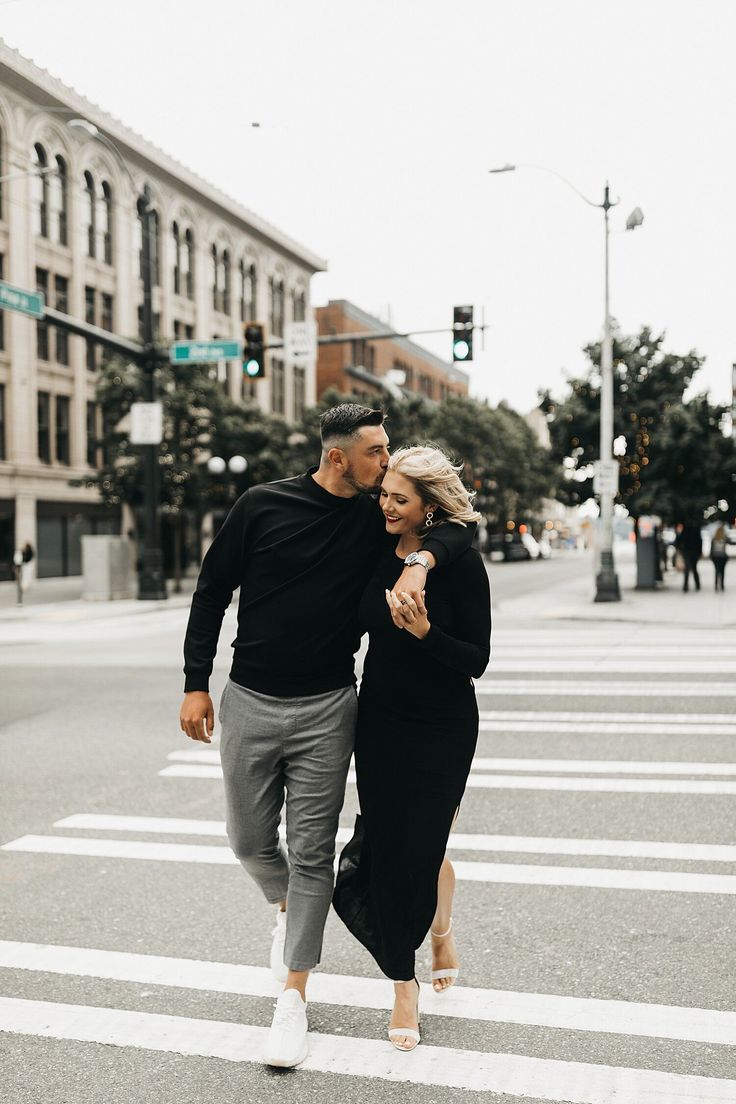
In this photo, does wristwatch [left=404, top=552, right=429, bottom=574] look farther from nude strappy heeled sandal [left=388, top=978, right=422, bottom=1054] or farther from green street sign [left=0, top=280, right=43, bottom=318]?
green street sign [left=0, top=280, right=43, bottom=318]

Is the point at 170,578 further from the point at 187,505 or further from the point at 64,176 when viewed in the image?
the point at 64,176

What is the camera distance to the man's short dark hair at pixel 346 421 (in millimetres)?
3504

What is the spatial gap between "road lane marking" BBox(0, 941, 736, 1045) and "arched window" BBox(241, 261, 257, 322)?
5067 cm

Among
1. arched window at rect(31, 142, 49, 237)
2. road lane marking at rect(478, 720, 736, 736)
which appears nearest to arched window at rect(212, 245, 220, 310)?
arched window at rect(31, 142, 49, 237)

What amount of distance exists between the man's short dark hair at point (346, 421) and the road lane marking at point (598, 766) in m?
4.44

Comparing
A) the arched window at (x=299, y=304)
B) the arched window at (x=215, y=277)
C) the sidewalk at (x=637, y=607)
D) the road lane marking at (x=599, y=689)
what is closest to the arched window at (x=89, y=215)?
the arched window at (x=215, y=277)

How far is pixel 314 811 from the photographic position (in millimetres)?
3535

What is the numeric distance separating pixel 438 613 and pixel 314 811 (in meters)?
0.80

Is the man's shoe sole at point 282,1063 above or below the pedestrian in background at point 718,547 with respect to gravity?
below

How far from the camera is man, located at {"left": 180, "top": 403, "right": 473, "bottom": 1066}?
3.51 metres

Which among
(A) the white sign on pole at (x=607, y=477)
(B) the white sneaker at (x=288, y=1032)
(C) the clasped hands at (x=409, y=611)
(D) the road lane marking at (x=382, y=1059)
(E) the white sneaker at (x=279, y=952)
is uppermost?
(A) the white sign on pole at (x=607, y=477)

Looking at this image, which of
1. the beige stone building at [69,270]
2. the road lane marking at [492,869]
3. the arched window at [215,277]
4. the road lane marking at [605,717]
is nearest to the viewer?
the road lane marking at [492,869]

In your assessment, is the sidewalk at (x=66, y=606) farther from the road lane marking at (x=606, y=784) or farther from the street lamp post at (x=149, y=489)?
the road lane marking at (x=606, y=784)

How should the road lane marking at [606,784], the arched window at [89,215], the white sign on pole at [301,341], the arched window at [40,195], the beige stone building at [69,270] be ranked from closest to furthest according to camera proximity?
the road lane marking at [606,784] → the white sign on pole at [301,341] → the beige stone building at [69,270] → the arched window at [40,195] → the arched window at [89,215]
